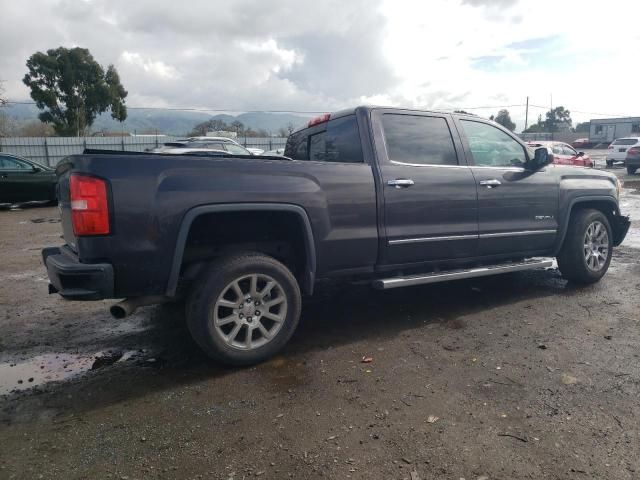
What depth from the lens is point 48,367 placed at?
143 inches

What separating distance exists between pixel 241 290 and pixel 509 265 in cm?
287

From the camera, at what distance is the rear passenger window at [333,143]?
→ 14.0 ft

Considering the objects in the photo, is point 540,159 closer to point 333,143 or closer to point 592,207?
point 592,207

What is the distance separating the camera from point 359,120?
423 cm

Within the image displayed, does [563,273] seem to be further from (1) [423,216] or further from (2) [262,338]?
(2) [262,338]

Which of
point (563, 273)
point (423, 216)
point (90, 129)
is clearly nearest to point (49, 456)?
point (423, 216)

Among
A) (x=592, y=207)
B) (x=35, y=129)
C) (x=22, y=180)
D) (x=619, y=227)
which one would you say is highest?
(x=35, y=129)

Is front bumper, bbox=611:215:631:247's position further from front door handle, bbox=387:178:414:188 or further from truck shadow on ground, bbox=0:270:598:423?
front door handle, bbox=387:178:414:188

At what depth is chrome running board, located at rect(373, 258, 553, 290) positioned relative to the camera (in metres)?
4.05

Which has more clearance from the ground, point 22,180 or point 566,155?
point 566,155

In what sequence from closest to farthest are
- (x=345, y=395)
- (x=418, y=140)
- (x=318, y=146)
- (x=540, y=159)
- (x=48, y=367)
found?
(x=345, y=395), (x=48, y=367), (x=418, y=140), (x=318, y=146), (x=540, y=159)

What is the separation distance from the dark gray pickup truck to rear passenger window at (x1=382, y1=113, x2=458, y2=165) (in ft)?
0.04

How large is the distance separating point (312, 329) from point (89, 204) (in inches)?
86.9

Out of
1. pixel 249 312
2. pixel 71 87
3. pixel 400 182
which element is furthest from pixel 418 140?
pixel 71 87
